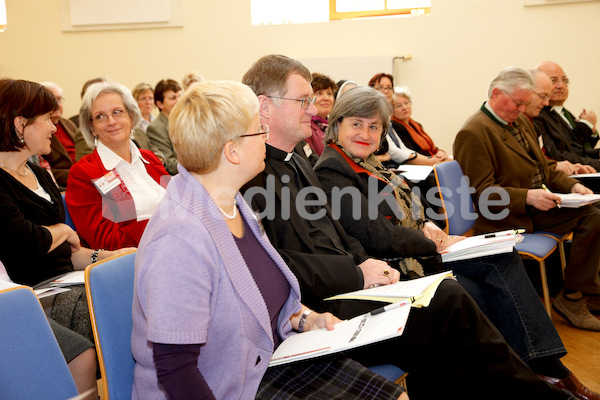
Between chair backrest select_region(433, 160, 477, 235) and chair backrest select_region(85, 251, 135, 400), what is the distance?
1781 millimetres

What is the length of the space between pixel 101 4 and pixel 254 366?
5.77 m

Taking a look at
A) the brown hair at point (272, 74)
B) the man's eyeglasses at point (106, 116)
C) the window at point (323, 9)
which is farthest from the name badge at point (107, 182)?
the window at point (323, 9)

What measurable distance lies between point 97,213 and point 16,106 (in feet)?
1.74

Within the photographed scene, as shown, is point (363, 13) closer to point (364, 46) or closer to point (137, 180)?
point (364, 46)

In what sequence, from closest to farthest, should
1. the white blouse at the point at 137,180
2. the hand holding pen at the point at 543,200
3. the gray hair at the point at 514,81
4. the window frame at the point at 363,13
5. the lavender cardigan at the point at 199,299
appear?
the lavender cardigan at the point at 199,299 < the white blouse at the point at 137,180 < the hand holding pen at the point at 543,200 < the gray hair at the point at 514,81 < the window frame at the point at 363,13

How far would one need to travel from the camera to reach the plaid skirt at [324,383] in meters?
1.28

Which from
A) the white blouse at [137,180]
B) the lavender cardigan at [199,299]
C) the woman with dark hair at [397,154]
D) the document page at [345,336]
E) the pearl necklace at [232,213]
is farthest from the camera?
the woman with dark hair at [397,154]

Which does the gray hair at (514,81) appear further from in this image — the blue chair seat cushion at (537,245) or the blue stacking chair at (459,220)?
the blue chair seat cushion at (537,245)

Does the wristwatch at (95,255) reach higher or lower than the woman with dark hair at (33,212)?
lower

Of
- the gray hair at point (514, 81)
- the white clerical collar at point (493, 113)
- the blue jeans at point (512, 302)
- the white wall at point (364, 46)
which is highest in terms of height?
the white wall at point (364, 46)

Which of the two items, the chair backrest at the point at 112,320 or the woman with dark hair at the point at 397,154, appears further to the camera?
the woman with dark hair at the point at 397,154

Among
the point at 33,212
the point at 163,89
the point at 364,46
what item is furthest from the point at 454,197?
the point at 364,46

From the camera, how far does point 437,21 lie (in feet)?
18.5

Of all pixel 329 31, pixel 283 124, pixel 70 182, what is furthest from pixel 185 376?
pixel 329 31
